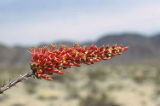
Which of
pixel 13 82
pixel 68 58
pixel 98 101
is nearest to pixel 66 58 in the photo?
pixel 68 58

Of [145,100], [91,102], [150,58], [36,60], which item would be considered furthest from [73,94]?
[150,58]

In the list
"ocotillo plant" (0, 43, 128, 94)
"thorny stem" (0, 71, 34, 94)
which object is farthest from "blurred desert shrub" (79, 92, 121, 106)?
"thorny stem" (0, 71, 34, 94)

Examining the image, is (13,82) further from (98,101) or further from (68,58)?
(98,101)

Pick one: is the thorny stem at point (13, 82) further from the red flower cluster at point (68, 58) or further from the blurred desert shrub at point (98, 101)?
the blurred desert shrub at point (98, 101)

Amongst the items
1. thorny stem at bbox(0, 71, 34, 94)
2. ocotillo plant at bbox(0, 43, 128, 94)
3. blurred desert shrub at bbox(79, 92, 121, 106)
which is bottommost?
blurred desert shrub at bbox(79, 92, 121, 106)

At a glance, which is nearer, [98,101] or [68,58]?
[68,58]

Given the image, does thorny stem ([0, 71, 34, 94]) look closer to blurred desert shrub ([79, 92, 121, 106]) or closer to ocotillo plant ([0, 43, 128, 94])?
ocotillo plant ([0, 43, 128, 94])

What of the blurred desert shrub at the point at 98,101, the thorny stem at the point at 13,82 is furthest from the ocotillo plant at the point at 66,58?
the blurred desert shrub at the point at 98,101

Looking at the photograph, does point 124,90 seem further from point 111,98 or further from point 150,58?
point 150,58
